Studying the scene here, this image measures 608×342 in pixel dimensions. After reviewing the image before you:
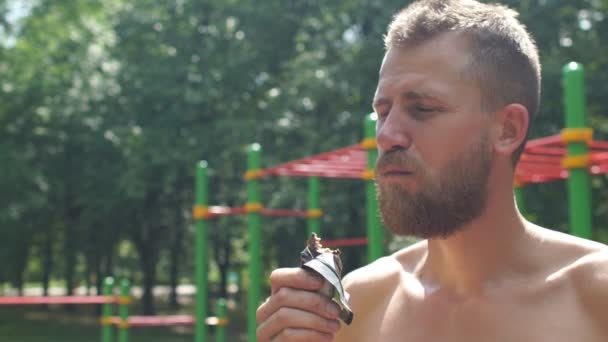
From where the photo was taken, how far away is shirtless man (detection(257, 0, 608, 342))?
168cm

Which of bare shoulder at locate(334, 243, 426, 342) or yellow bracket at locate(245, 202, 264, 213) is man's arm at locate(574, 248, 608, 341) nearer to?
bare shoulder at locate(334, 243, 426, 342)

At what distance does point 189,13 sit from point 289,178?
20.6 feet

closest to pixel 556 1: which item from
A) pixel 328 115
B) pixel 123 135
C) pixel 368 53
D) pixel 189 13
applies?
pixel 368 53

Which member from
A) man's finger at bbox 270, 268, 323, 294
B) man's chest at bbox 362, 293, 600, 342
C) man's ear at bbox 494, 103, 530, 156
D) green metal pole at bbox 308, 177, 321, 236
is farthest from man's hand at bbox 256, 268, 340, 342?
green metal pole at bbox 308, 177, 321, 236

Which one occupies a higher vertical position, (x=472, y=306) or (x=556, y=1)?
(x=556, y=1)

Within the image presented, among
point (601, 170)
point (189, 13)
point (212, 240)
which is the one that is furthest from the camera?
point (212, 240)

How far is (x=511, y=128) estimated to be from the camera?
5.80 feet

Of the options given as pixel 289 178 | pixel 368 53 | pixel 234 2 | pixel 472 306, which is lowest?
pixel 472 306

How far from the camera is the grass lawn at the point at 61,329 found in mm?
21047

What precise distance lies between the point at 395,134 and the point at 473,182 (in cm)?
21

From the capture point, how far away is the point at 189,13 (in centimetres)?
1991

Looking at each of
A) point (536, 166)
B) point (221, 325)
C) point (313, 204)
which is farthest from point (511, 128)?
point (221, 325)

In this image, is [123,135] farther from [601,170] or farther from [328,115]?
[601,170]

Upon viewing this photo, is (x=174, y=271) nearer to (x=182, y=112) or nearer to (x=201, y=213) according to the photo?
(x=182, y=112)
